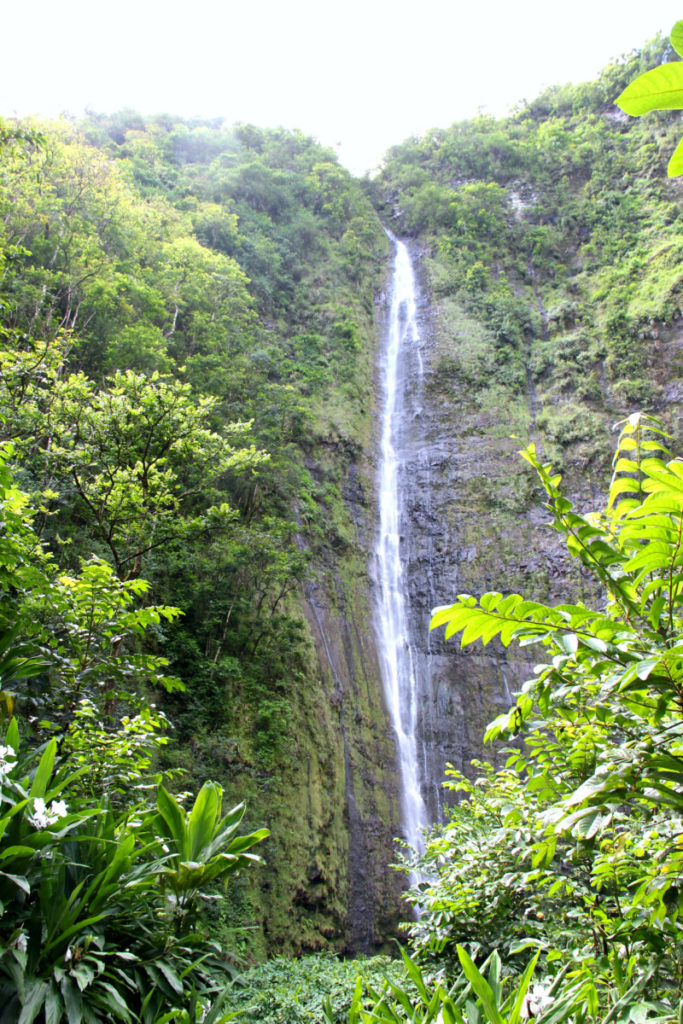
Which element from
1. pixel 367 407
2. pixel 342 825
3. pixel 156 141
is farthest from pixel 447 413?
pixel 156 141

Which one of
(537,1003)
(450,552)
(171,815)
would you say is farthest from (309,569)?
(537,1003)

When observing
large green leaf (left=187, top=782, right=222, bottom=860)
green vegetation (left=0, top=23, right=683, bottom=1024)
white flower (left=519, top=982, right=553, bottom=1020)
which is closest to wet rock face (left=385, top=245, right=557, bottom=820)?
green vegetation (left=0, top=23, right=683, bottom=1024)

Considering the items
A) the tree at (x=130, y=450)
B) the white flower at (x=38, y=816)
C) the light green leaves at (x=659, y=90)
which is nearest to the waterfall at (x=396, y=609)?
the tree at (x=130, y=450)

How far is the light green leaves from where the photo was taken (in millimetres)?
982

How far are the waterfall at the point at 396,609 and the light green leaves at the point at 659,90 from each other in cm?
1121

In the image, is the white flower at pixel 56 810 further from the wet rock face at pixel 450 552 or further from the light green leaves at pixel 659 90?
the wet rock face at pixel 450 552

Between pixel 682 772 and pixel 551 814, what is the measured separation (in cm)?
35

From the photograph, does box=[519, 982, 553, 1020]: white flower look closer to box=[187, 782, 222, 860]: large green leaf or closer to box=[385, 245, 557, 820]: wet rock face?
box=[187, 782, 222, 860]: large green leaf

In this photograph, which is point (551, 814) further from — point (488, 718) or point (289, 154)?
point (289, 154)

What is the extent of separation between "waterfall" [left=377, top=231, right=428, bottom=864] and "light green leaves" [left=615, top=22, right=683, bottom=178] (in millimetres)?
11205

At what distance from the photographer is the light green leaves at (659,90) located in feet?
3.22

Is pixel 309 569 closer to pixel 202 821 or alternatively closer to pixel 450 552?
pixel 450 552

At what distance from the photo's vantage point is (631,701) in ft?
5.21

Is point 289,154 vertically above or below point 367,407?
above
